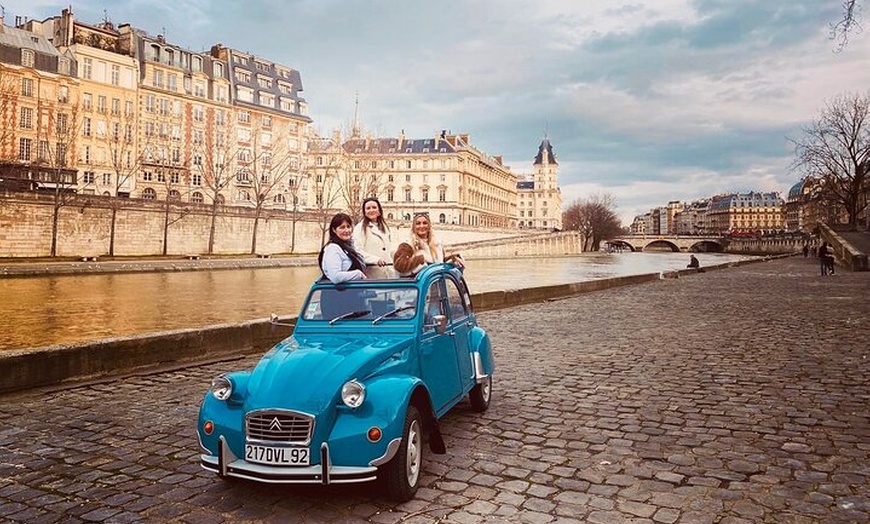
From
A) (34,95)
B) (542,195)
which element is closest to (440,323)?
(34,95)

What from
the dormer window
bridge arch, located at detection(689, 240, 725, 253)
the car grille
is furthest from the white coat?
bridge arch, located at detection(689, 240, 725, 253)

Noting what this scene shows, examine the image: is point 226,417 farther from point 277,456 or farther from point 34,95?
point 34,95

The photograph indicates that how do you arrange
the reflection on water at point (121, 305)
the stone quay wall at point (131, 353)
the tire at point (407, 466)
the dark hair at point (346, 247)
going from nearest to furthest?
the tire at point (407, 466), the dark hair at point (346, 247), the stone quay wall at point (131, 353), the reflection on water at point (121, 305)

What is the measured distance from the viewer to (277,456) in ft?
13.1

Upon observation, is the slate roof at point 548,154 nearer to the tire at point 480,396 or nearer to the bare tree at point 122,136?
the bare tree at point 122,136

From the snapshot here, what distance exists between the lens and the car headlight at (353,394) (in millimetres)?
4105

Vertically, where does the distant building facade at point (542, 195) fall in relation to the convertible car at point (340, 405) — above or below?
above

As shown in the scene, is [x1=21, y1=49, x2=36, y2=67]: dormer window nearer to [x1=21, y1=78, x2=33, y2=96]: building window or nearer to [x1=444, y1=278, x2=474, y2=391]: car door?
[x1=21, y1=78, x2=33, y2=96]: building window

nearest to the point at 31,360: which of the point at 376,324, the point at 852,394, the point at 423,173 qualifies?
the point at 376,324

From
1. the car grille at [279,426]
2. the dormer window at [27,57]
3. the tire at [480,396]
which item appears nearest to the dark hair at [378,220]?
the tire at [480,396]

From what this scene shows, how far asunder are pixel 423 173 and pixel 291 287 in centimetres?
9028

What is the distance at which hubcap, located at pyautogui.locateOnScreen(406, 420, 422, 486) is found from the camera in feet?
14.3

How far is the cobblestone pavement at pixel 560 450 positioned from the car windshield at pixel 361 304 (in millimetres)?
1311

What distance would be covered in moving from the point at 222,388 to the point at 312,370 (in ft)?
2.17
